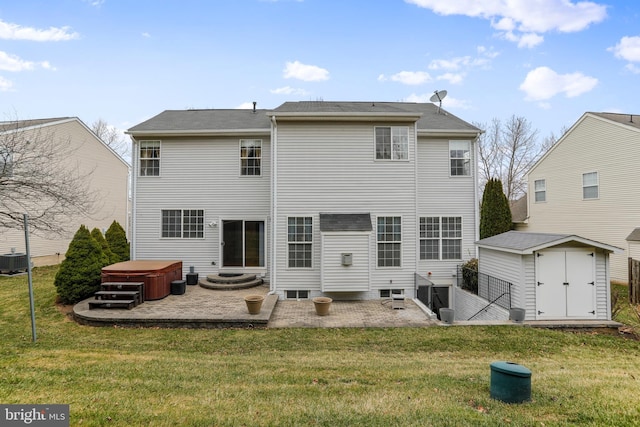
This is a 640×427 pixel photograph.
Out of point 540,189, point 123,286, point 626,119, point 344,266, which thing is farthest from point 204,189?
point 626,119

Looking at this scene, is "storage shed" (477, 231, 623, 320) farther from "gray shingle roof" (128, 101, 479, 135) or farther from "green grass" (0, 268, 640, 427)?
"gray shingle roof" (128, 101, 479, 135)

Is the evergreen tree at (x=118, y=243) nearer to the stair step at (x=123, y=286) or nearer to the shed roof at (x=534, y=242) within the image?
the stair step at (x=123, y=286)

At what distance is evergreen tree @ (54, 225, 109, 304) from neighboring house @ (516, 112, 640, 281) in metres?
20.9

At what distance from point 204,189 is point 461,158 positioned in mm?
10334

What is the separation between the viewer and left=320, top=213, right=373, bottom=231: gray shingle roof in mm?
9789

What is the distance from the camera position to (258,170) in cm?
1210

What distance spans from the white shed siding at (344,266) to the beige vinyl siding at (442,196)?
3.11 metres

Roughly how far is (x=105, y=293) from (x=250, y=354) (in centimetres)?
541

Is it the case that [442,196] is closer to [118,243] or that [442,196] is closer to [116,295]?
[116,295]

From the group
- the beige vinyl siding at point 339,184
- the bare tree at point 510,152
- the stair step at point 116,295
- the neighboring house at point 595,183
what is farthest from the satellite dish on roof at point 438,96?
the bare tree at point 510,152

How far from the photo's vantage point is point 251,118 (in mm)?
13391

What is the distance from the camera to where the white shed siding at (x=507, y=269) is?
805 centimetres

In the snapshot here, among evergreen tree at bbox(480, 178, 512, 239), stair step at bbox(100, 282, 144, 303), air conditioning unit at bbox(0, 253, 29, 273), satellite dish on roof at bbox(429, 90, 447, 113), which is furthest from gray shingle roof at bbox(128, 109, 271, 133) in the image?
evergreen tree at bbox(480, 178, 512, 239)

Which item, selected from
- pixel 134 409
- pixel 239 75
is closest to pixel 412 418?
pixel 134 409
